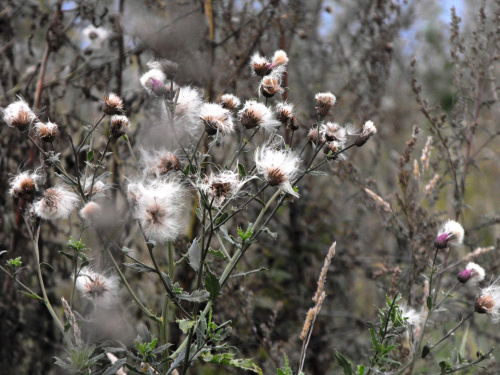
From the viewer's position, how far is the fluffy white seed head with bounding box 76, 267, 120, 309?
4.04ft

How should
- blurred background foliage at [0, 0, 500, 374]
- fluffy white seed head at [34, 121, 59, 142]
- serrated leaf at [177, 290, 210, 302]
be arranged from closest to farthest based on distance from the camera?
serrated leaf at [177, 290, 210, 302] < fluffy white seed head at [34, 121, 59, 142] < blurred background foliage at [0, 0, 500, 374]

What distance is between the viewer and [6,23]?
2416 mm

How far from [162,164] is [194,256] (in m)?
0.21

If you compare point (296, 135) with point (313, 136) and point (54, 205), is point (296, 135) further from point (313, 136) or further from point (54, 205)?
point (54, 205)

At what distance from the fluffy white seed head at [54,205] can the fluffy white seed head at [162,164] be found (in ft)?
0.57

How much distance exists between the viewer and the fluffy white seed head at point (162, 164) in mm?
1122

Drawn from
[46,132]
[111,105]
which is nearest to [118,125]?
[111,105]

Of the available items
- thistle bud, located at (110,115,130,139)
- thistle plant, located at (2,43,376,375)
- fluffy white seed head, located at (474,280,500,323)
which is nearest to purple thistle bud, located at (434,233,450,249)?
fluffy white seed head, located at (474,280,500,323)

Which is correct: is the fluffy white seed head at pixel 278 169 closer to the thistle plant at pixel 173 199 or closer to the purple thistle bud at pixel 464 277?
the thistle plant at pixel 173 199

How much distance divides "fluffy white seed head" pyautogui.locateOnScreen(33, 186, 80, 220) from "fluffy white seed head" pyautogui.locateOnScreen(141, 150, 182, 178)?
175 millimetres

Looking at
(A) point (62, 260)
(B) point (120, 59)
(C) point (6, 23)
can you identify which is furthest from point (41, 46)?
(A) point (62, 260)

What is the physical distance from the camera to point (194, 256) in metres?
1.09

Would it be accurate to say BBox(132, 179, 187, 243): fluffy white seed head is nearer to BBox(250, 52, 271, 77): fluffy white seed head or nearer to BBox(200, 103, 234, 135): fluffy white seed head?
BBox(200, 103, 234, 135): fluffy white seed head

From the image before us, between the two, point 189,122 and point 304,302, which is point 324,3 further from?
point 189,122
